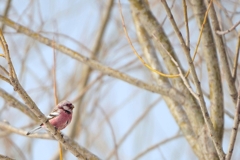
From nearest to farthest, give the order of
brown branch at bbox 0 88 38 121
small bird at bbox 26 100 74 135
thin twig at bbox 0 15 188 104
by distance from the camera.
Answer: small bird at bbox 26 100 74 135, brown branch at bbox 0 88 38 121, thin twig at bbox 0 15 188 104

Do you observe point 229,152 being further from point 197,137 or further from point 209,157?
point 197,137

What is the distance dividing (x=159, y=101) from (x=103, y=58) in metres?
1.19

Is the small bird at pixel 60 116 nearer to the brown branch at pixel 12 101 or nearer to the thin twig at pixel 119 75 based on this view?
the brown branch at pixel 12 101

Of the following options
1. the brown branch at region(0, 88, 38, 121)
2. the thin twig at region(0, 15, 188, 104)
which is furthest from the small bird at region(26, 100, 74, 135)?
the thin twig at region(0, 15, 188, 104)

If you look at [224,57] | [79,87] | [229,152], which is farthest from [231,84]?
[79,87]

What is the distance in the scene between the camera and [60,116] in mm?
2529

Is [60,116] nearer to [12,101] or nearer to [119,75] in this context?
[12,101]

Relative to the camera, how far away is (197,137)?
2.77 metres

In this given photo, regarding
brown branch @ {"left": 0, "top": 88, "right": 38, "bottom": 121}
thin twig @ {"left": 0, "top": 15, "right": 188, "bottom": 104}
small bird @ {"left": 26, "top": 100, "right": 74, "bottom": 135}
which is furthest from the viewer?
thin twig @ {"left": 0, "top": 15, "right": 188, "bottom": 104}

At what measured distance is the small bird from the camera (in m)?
2.50

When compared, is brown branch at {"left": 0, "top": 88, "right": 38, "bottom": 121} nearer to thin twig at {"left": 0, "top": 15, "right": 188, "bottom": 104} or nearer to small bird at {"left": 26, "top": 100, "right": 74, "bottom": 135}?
small bird at {"left": 26, "top": 100, "right": 74, "bottom": 135}

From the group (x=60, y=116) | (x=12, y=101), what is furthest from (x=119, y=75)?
(x=12, y=101)

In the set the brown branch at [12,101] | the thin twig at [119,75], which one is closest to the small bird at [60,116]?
the brown branch at [12,101]

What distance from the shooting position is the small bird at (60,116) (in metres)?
2.50
